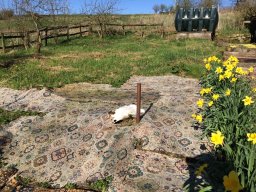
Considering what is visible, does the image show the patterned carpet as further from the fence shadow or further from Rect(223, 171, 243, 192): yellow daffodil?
Rect(223, 171, 243, 192): yellow daffodil

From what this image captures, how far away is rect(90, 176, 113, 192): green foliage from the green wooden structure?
17.7m

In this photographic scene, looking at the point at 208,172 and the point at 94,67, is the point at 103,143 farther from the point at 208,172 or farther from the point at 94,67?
the point at 94,67

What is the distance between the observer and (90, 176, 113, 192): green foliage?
4.17m

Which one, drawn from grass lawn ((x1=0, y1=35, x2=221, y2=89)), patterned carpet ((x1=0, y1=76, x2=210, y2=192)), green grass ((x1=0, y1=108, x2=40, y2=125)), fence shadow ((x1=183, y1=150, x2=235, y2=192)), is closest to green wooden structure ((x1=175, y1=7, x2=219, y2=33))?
grass lawn ((x1=0, y1=35, x2=221, y2=89))

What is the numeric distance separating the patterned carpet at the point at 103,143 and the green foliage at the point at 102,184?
0.08m

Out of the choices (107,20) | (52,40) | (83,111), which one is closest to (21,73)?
(83,111)

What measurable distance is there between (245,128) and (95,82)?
590 centimetres

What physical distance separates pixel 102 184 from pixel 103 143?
917mm

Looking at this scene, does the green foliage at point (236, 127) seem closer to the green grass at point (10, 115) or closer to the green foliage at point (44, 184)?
the green foliage at point (44, 184)

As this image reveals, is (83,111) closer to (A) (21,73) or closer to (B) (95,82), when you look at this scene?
(B) (95,82)

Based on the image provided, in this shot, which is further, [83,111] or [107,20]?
[107,20]

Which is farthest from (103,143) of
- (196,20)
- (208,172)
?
(196,20)

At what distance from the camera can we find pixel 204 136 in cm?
503

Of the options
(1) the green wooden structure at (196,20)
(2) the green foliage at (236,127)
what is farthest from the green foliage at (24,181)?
(1) the green wooden structure at (196,20)
